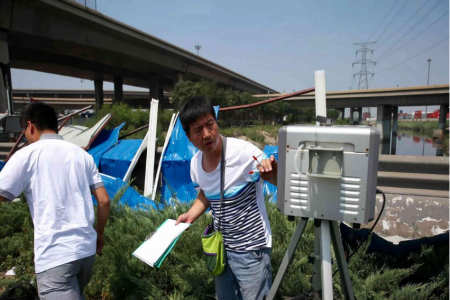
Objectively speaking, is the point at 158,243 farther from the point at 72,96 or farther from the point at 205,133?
the point at 72,96

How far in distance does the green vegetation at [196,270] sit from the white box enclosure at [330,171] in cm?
112

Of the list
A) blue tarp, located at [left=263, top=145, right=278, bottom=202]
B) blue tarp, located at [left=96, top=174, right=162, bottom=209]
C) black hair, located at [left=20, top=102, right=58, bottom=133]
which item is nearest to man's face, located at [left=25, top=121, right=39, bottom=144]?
black hair, located at [left=20, top=102, right=58, bottom=133]

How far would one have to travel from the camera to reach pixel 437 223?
2.29 metres

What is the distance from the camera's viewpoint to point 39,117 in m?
1.97

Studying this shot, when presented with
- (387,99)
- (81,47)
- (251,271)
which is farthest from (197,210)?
(387,99)

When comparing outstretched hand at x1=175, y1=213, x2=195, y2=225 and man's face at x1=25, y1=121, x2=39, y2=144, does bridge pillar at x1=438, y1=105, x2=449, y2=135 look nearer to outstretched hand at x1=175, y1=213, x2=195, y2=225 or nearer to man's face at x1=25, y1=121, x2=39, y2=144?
outstretched hand at x1=175, y1=213, x2=195, y2=225

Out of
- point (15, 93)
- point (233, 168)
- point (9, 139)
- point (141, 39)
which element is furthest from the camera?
point (15, 93)

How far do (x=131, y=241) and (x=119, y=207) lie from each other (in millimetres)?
979

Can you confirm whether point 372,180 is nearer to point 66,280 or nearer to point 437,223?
point 437,223

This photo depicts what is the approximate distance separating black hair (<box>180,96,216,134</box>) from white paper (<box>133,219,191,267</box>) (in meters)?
0.60

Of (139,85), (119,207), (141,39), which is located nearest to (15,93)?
(139,85)

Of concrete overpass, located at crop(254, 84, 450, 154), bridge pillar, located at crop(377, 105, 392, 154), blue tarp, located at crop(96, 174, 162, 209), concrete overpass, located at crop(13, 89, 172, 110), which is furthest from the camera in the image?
concrete overpass, located at crop(13, 89, 172, 110)

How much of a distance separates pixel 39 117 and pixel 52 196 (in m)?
0.54

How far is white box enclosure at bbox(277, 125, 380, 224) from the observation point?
1265 mm
